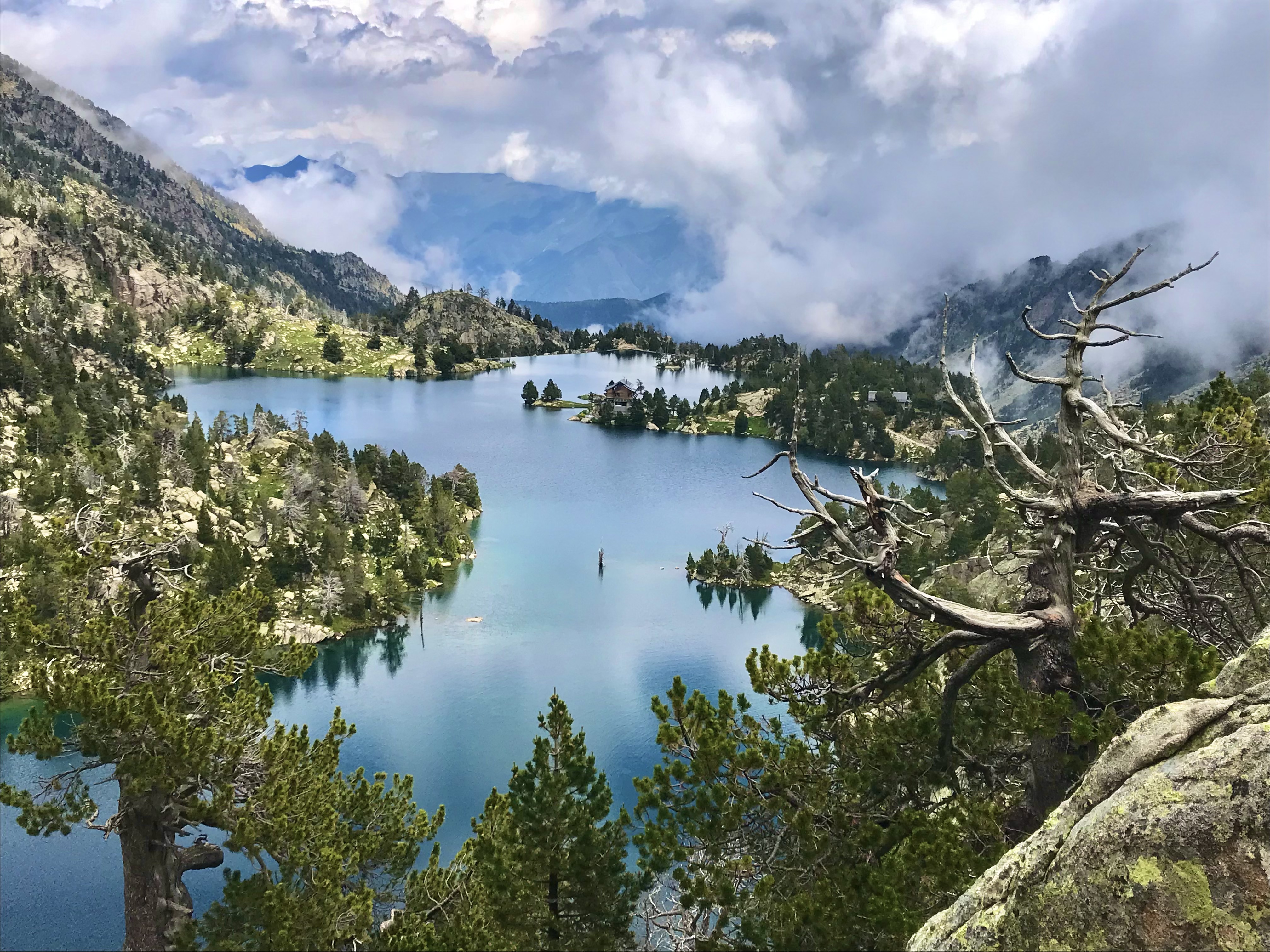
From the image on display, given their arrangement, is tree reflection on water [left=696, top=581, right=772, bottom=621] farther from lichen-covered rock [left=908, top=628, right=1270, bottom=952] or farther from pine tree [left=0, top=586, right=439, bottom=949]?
lichen-covered rock [left=908, top=628, right=1270, bottom=952]

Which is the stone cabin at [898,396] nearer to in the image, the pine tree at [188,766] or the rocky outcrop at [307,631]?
the rocky outcrop at [307,631]

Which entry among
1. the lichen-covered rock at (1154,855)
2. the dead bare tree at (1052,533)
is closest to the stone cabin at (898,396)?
the dead bare tree at (1052,533)

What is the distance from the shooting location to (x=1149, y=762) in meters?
4.12

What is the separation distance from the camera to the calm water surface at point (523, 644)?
28109mm

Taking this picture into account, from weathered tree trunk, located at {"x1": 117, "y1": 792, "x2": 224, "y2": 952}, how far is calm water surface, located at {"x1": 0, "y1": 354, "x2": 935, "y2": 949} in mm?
11390

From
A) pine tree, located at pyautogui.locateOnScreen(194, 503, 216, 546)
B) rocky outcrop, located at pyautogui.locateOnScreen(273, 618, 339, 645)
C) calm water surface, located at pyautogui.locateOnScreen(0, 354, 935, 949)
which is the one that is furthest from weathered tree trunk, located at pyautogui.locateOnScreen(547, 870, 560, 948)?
pine tree, located at pyautogui.locateOnScreen(194, 503, 216, 546)

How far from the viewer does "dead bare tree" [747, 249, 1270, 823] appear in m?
6.59

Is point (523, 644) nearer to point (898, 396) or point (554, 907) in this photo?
point (554, 907)

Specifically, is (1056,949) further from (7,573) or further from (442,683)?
(7,573)

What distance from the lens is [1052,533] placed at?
24.5 feet

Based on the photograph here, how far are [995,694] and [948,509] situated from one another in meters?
59.5

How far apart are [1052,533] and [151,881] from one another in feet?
54.6

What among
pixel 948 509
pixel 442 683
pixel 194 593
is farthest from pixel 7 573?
pixel 948 509

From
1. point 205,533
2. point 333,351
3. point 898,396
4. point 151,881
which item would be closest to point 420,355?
point 333,351
